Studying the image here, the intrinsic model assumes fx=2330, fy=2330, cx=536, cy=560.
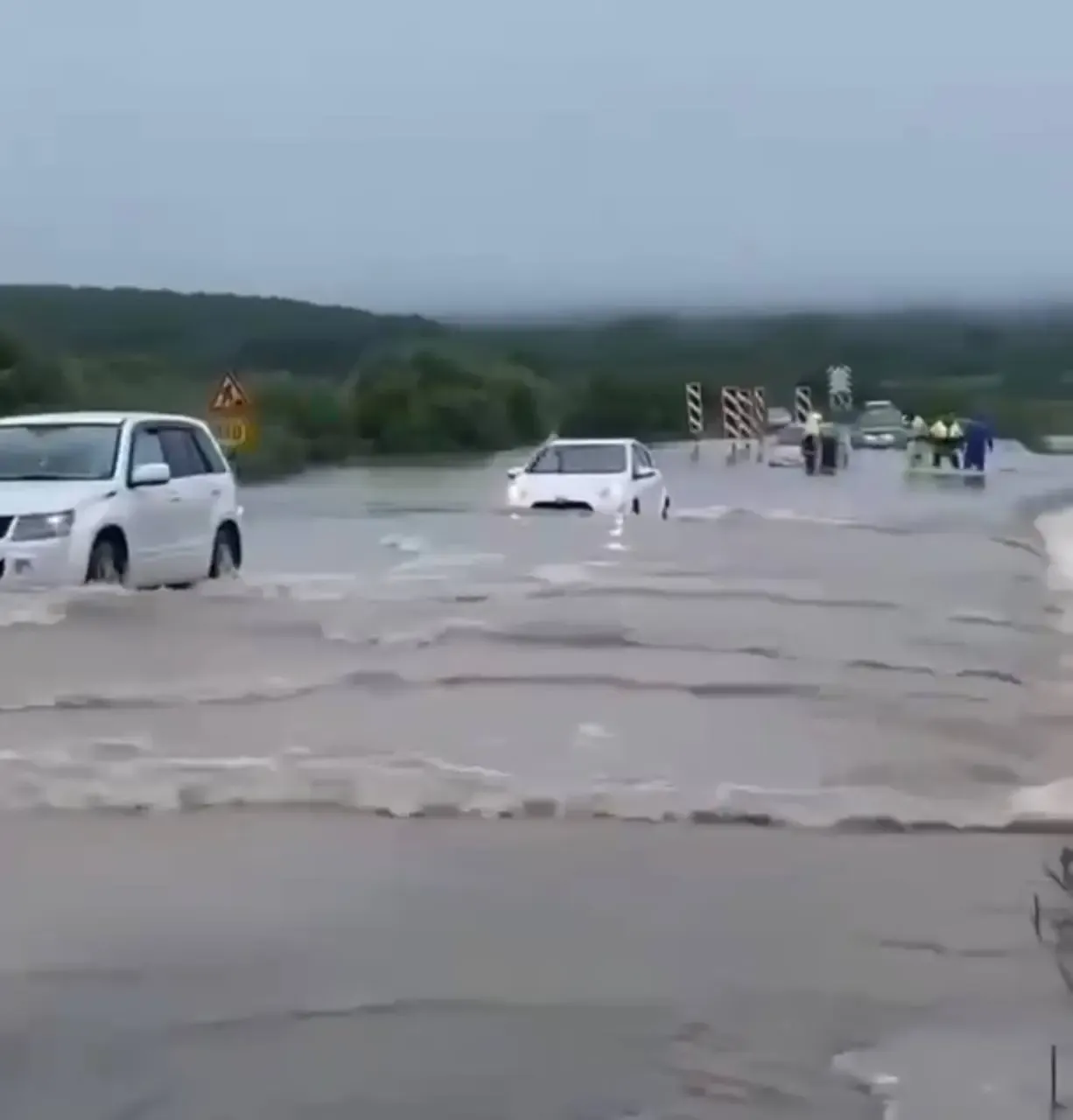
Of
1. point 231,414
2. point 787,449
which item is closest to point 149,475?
point 231,414

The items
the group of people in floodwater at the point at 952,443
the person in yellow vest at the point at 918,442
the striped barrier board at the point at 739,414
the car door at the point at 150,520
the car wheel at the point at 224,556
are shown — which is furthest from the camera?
the person in yellow vest at the point at 918,442

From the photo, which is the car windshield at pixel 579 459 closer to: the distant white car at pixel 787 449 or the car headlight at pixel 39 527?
the car headlight at pixel 39 527

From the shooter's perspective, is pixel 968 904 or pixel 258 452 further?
pixel 258 452

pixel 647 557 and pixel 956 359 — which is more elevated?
pixel 956 359

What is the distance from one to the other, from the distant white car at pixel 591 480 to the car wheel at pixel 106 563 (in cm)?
1122

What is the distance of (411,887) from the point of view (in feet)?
23.6

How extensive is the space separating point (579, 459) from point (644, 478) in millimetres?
819

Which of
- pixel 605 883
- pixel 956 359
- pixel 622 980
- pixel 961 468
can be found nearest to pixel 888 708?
pixel 605 883

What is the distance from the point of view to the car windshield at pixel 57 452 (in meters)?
16.0

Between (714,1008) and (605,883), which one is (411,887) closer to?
(605,883)

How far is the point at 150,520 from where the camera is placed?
16203mm

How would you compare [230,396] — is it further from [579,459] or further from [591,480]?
[591,480]

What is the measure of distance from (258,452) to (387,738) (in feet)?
96.8

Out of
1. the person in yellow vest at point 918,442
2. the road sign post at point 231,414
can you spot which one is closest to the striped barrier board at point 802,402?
the person in yellow vest at point 918,442
